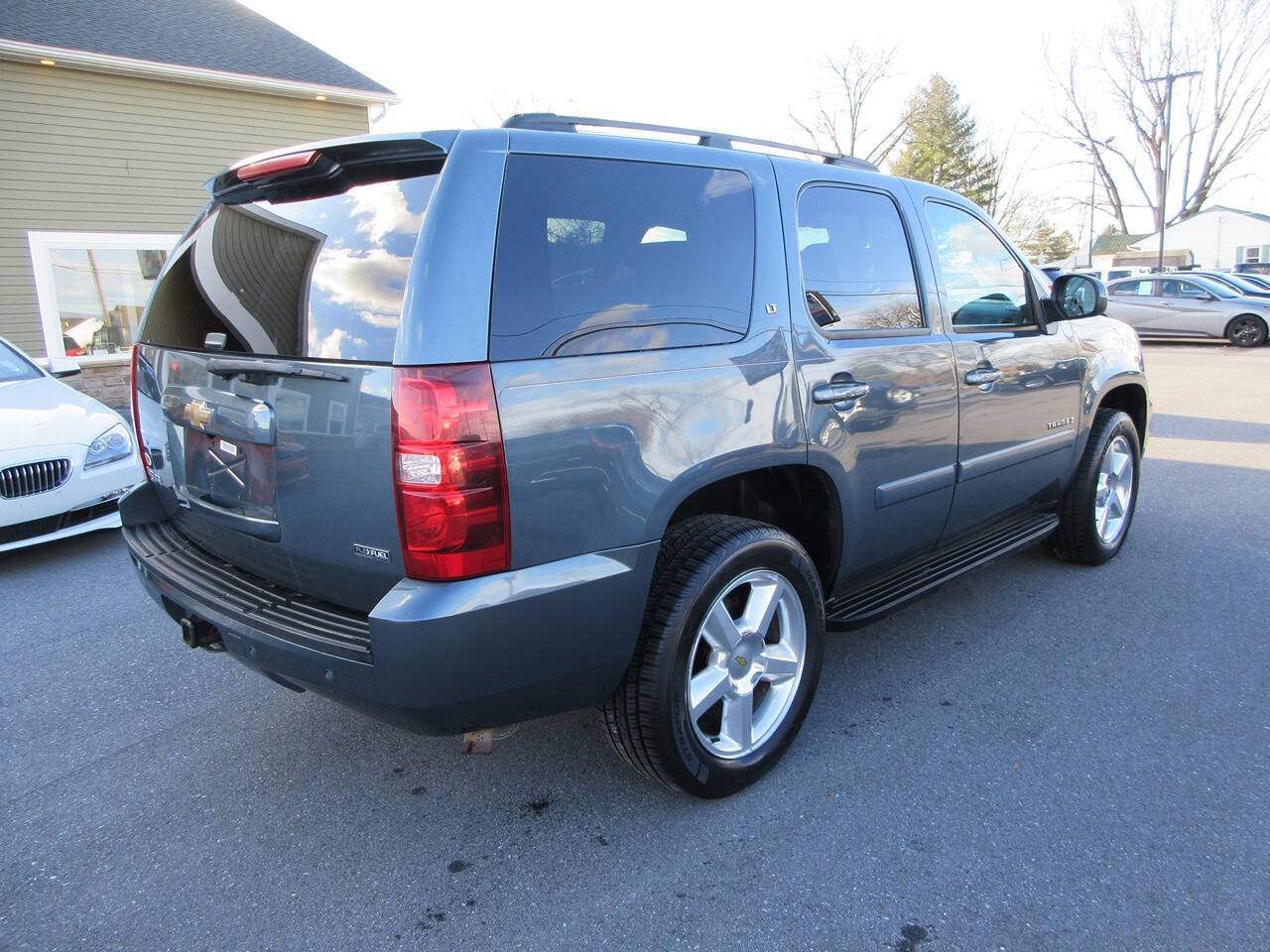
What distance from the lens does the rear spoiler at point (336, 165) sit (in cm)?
217

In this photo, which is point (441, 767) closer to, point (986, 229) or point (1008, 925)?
point (1008, 925)

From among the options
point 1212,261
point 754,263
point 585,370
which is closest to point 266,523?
point 585,370

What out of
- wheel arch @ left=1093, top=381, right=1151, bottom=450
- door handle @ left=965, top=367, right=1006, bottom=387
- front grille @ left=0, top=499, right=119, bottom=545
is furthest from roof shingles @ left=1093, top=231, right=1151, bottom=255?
front grille @ left=0, top=499, right=119, bottom=545

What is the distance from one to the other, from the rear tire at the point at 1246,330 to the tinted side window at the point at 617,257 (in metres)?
20.6

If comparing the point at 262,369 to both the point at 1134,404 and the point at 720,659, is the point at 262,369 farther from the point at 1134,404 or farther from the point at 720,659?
the point at 1134,404

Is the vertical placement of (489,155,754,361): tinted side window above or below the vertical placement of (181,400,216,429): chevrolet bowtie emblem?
above

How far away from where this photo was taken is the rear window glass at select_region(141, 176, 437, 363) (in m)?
2.10

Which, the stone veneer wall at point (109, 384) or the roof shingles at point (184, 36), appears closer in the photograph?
the roof shingles at point (184, 36)

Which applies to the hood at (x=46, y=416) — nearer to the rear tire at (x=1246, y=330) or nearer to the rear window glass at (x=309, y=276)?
the rear window glass at (x=309, y=276)

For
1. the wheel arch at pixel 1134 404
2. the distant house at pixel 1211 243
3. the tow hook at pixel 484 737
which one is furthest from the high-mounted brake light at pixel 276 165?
the distant house at pixel 1211 243

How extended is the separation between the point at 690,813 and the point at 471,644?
3.41 feet

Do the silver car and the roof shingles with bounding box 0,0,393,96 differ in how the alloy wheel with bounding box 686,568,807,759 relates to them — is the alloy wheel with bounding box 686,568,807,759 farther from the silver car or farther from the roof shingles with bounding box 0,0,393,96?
the silver car

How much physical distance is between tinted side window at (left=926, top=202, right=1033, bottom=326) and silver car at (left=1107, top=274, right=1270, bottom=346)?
58.3 ft

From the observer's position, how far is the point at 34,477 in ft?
16.6
